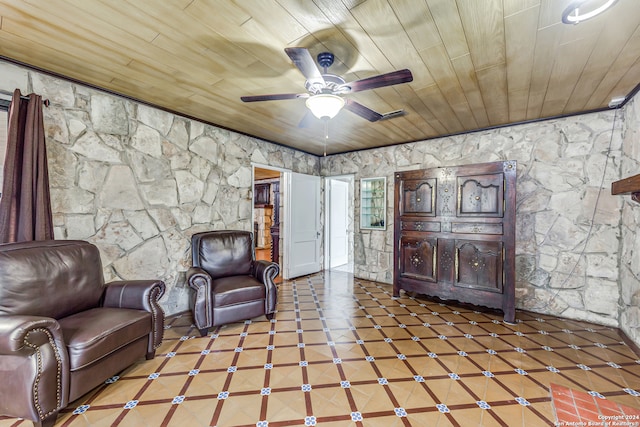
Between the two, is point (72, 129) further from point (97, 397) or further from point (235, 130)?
point (97, 397)

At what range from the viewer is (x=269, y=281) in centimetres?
317

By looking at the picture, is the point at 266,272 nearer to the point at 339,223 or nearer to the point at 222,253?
the point at 222,253

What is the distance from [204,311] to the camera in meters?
2.74

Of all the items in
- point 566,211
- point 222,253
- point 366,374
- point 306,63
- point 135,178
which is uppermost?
point 306,63

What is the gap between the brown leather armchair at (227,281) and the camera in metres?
2.77

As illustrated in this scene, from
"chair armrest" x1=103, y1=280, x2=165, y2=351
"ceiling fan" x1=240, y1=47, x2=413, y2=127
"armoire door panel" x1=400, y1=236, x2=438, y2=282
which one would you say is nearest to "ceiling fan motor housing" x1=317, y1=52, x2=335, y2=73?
"ceiling fan" x1=240, y1=47, x2=413, y2=127

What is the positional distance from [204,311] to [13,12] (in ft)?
8.67

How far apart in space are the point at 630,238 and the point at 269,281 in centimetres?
391

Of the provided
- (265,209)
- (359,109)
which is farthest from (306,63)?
(265,209)

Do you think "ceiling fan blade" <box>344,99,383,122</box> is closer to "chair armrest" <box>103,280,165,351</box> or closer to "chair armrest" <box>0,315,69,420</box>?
"chair armrest" <box>103,280,165,351</box>

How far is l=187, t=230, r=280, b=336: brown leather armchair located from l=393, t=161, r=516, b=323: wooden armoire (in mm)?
2044

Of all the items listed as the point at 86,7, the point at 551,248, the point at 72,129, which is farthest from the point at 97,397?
the point at 551,248

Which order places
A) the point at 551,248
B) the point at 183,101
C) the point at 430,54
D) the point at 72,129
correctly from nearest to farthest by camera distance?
the point at 430,54 < the point at 72,129 < the point at 183,101 < the point at 551,248

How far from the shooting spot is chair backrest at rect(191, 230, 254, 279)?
3279mm
